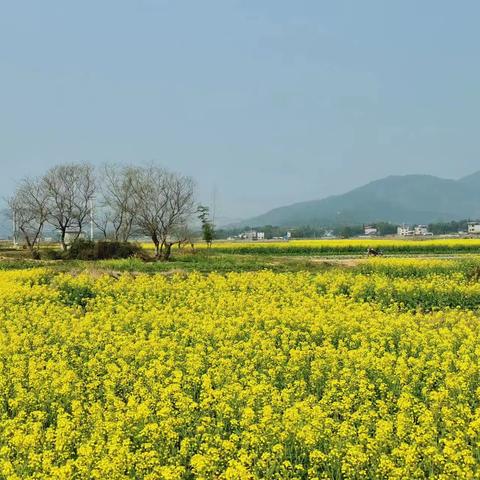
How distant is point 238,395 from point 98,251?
1541 inches

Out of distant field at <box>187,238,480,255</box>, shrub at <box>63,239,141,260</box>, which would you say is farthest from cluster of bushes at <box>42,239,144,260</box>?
distant field at <box>187,238,480,255</box>

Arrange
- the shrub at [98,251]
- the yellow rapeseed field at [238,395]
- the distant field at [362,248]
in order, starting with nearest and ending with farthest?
the yellow rapeseed field at [238,395], the shrub at [98,251], the distant field at [362,248]

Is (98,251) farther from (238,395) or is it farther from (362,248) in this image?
(238,395)

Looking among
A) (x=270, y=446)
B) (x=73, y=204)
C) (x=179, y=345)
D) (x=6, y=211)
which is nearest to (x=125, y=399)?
(x=179, y=345)

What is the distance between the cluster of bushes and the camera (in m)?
45.8

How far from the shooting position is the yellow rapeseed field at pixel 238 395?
21.3ft

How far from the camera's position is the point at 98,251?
4612 cm

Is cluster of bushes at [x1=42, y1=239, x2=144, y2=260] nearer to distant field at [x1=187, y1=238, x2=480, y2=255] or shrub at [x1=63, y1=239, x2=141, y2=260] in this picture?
shrub at [x1=63, y1=239, x2=141, y2=260]

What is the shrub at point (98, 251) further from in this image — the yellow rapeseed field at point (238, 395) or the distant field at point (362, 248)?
the yellow rapeseed field at point (238, 395)

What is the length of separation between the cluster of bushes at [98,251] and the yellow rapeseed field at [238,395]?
28637mm

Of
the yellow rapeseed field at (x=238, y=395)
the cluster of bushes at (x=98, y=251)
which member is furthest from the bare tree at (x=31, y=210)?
the yellow rapeseed field at (x=238, y=395)

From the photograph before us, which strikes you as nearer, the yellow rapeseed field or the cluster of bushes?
the yellow rapeseed field

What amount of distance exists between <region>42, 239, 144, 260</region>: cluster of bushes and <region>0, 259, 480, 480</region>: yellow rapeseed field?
28.6 meters

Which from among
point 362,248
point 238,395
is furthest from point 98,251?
point 238,395
